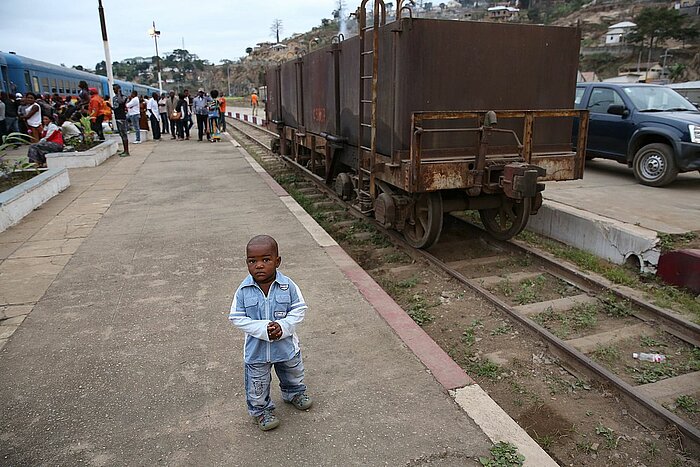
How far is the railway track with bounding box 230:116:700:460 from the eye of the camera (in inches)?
150

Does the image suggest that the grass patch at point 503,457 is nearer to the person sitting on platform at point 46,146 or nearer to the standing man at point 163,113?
the person sitting on platform at point 46,146

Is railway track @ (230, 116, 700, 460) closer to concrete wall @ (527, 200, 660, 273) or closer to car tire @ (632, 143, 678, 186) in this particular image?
concrete wall @ (527, 200, 660, 273)

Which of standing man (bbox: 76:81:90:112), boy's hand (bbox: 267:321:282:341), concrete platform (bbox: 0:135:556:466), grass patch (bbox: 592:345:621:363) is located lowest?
grass patch (bbox: 592:345:621:363)

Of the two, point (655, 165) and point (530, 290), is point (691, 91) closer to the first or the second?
point (655, 165)

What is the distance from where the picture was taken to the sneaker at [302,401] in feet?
10.2

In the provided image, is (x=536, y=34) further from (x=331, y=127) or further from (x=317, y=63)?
(x=317, y=63)

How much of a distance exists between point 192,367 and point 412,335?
1.67m

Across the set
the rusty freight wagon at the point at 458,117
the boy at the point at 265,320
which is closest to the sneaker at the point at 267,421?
the boy at the point at 265,320

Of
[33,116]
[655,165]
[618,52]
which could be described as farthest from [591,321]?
[618,52]

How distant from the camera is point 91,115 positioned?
1658 centimetres

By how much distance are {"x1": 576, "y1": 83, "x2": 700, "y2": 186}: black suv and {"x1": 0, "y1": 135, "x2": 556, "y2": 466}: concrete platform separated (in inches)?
275

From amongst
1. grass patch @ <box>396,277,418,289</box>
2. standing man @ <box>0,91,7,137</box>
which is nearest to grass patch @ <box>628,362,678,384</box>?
grass patch @ <box>396,277,418,289</box>

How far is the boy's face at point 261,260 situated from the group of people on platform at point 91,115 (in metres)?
11.6

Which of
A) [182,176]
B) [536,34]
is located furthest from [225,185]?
[536,34]
